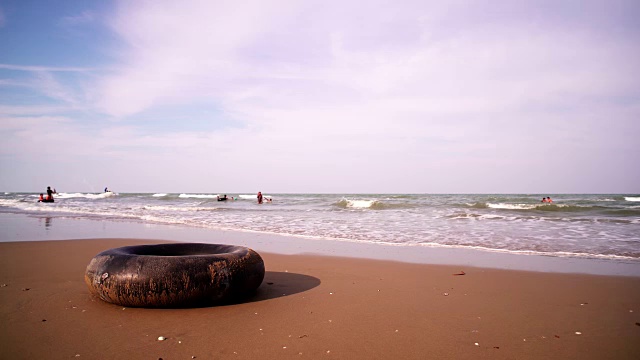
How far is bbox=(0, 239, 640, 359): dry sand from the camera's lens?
319cm

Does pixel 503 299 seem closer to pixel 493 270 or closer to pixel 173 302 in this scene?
pixel 493 270

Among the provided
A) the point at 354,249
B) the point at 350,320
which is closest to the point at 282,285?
the point at 350,320

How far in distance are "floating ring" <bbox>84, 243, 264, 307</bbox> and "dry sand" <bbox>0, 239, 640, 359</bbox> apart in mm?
133

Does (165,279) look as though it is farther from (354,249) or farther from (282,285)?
(354,249)

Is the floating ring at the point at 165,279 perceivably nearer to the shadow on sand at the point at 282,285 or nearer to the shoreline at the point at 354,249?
the shadow on sand at the point at 282,285

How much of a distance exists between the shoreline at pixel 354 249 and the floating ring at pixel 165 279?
12.4ft

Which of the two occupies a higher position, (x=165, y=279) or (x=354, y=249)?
(x=165, y=279)

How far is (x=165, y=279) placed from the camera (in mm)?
4090

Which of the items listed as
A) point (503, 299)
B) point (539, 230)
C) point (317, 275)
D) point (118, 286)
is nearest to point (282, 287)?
point (317, 275)

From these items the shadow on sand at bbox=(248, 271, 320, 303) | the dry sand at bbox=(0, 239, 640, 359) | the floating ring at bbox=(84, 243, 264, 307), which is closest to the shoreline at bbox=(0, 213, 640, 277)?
the dry sand at bbox=(0, 239, 640, 359)

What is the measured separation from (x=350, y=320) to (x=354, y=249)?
15.8 ft

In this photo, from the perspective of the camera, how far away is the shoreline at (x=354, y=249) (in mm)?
6824

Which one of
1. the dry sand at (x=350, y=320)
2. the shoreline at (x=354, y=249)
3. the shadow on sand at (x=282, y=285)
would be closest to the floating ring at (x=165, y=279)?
the dry sand at (x=350, y=320)

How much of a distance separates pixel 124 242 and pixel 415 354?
859cm
